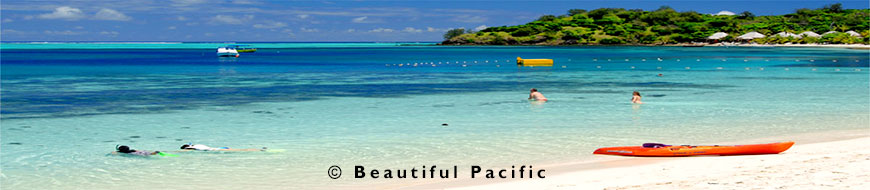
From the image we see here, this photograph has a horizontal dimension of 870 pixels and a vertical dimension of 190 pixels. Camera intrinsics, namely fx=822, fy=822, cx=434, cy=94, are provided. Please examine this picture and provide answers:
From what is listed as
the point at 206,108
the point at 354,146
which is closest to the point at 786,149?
the point at 354,146

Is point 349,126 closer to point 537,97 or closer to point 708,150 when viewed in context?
point 537,97

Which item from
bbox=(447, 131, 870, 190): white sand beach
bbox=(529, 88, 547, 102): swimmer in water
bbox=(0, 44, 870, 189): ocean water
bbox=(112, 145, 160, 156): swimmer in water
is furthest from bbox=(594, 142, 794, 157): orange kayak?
bbox=(529, 88, 547, 102): swimmer in water

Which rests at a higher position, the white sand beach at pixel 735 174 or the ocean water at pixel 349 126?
the white sand beach at pixel 735 174

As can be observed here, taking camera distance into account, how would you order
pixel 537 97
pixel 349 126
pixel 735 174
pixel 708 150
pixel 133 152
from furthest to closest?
pixel 537 97 < pixel 349 126 < pixel 133 152 < pixel 708 150 < pixel 735 174

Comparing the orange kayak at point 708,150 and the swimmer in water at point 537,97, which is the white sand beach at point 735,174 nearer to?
the orange kayak at point 708,150

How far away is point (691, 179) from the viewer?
13172mm

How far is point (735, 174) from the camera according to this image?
13570 mm

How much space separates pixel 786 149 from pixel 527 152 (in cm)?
539

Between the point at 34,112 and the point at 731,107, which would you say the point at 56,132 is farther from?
the point at 731,107

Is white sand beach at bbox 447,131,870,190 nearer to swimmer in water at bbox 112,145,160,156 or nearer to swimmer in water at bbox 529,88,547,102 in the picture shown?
swimmer in water at bbox 112,145,160,156

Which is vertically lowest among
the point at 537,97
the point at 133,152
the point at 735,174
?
the point at 537,97

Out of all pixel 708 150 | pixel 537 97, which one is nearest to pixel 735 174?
pixel 708 150

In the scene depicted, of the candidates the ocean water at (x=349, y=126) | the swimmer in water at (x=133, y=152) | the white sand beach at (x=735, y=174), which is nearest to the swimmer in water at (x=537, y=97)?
the ocean water at (x=349, y=126)

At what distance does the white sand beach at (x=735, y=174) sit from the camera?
12375 mm
